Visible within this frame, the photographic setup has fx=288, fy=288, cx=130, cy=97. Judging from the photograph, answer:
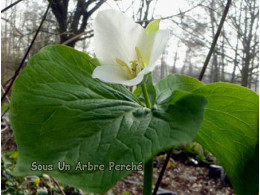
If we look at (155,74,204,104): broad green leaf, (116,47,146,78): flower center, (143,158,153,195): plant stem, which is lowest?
(143,158,153,195): plant stem

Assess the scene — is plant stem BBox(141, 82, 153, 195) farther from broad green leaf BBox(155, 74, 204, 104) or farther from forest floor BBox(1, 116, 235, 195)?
forest floor BBox(1, 116, 235, 195)

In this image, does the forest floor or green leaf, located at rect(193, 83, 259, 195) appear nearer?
green leaf, located at rect(193, 83, 259, 195)

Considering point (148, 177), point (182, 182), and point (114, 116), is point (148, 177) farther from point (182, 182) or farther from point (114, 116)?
point (182, 182)

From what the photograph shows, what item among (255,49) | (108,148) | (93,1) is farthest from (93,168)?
(255,49)

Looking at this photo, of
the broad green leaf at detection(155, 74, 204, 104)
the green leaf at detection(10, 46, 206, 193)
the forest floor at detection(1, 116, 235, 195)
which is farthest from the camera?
the forest floor at detection(1, 116, 235, 195)

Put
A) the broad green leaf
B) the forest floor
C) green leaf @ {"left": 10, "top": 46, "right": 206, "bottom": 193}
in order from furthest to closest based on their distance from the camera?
the forest floor < the broad green leaf < green leaf @ {"left": 10, "top": 46, "right": 206, "bottom": 193}

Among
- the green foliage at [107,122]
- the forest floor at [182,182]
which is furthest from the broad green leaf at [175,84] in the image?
the forest floor at [182,182]

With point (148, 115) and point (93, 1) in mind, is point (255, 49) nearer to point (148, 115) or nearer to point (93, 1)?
point (93, 1)

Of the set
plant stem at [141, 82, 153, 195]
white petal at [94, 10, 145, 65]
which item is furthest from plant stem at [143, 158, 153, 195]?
white petal at [94, 10, 145, 65]

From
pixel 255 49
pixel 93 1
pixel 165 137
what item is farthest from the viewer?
pixel 255 49

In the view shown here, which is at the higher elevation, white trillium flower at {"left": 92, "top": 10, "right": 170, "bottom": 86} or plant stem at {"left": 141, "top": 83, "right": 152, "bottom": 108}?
white trillium flower at {"left": 92, "top": 10, "right": 170, "bottom": 86}
